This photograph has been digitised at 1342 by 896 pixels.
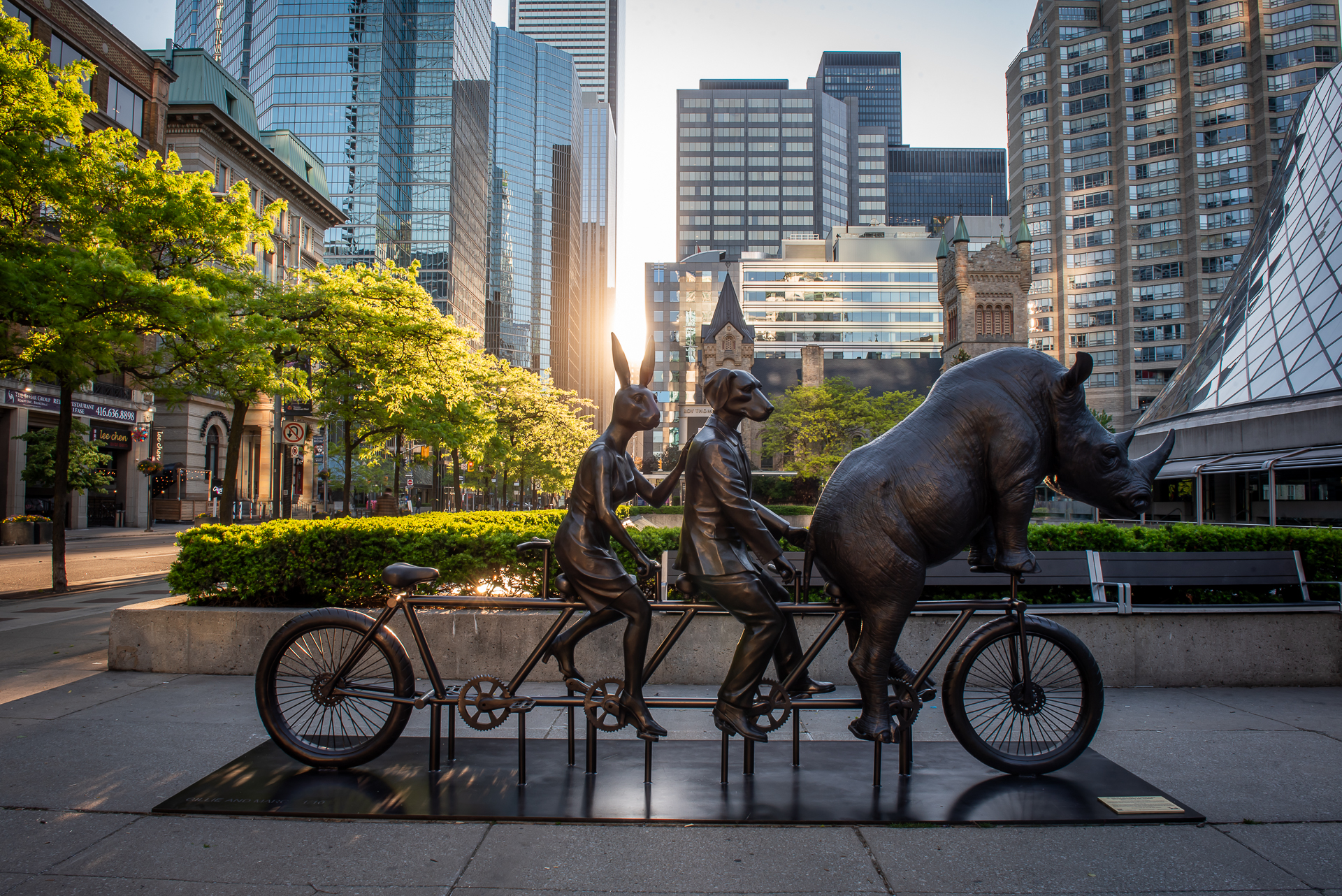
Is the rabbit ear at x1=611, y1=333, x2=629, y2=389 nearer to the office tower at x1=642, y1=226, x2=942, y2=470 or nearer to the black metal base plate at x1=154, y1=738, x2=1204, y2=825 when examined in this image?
the black metal base plate at x1=154, y1=738, x2=1204, y2=825

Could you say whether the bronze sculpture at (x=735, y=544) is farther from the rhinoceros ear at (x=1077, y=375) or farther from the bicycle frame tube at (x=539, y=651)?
the rhinoceros ear at (x=1077, y=375)

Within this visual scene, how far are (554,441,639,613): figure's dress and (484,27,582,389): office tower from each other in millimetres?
127259

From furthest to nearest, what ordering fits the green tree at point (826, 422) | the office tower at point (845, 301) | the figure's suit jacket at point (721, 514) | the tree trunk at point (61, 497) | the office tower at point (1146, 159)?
the office tower at point (845, 301), the office tower at point (1146, 159), the green tree at point (826, 422), the tree trunk at point (61, 497), the figure's suit jacket at point (721, 514)

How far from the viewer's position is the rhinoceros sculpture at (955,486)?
13.9ft

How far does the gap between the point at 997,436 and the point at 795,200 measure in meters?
167

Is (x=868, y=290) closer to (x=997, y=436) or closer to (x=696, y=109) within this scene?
(x=696, y=109)

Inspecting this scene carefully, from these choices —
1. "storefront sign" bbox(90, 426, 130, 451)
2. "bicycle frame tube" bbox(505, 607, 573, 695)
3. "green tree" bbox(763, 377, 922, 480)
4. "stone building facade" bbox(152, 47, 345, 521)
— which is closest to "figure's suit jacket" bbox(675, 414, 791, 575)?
"bicycle frame tube" bbox(505, 607, 573, 695)

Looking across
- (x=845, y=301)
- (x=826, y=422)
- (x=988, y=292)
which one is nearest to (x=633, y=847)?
(x=826, y=422)

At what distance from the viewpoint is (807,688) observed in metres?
4.57

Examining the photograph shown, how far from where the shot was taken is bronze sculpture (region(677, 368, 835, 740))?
4191 millimetres

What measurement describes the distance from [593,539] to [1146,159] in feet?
389

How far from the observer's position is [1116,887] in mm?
3297

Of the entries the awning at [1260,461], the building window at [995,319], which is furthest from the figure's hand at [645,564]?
the building window at [995,319]

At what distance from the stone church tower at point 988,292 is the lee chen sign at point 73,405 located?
73573 mm
